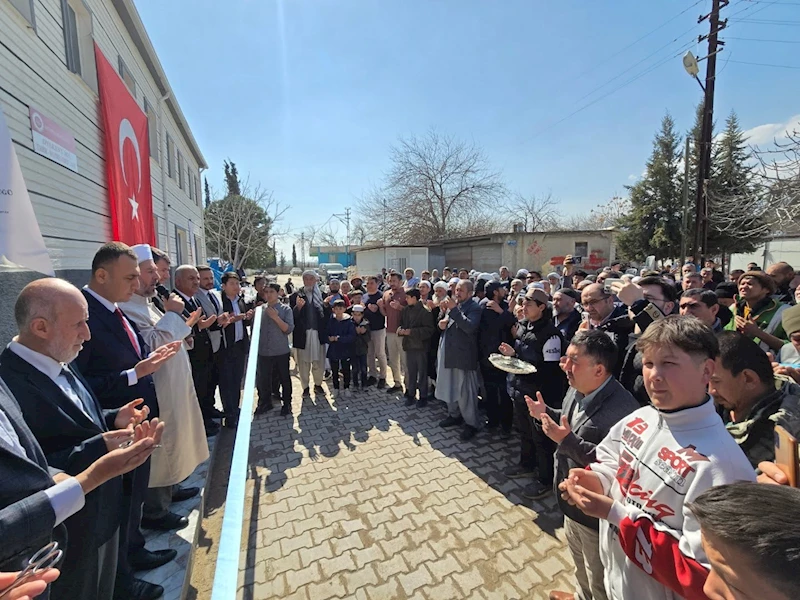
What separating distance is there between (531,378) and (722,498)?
2847mm

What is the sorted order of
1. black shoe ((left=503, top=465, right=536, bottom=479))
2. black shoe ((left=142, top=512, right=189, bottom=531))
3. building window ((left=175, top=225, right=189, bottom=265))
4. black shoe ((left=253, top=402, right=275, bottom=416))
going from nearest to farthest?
black shoe ((left=142, top=512, right=189, bottom=531)) → black shoe ((left=503, top=465, right=536, bottom=479)) → black shoe ((left=253, top=402, right=275, bottom=416)) → building window ((left=175, top=225, right=189, bottom=265))

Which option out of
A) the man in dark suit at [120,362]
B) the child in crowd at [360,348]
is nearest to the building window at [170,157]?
the child in crowd at [360,348]

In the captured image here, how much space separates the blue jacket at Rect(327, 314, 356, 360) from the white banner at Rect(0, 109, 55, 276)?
3.71 m

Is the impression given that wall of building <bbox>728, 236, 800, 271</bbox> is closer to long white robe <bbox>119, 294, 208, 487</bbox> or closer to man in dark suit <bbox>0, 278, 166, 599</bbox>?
long white robe <bbox>119, 294, 208, 487</bbox>

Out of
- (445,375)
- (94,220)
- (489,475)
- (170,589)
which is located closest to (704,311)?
(489,475)

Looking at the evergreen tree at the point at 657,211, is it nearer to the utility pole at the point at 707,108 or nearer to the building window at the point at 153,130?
the utility pole at the point at 707,108

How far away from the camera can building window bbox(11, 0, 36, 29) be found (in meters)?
4.00

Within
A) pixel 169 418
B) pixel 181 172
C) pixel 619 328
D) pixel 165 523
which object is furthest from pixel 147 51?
pixel 619 328

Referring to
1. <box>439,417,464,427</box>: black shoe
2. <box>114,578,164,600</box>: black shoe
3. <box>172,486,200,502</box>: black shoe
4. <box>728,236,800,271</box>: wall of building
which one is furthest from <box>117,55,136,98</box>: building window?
<box>728,236,800,271</box>: wall of building

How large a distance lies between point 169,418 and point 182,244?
12.2 metres

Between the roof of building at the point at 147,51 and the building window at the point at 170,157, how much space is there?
101 centimetres

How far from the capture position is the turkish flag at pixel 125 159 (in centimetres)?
614

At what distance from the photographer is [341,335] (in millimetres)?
6168

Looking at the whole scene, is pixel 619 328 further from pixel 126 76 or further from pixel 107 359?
pixel 126 76
